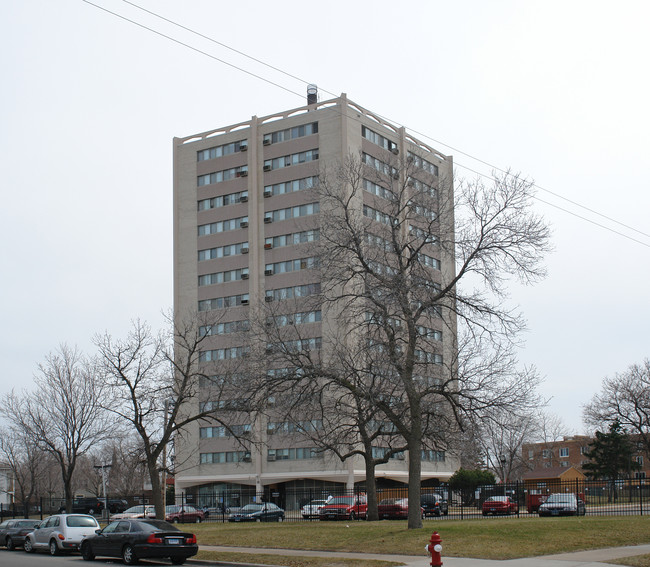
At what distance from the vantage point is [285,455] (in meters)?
72.1

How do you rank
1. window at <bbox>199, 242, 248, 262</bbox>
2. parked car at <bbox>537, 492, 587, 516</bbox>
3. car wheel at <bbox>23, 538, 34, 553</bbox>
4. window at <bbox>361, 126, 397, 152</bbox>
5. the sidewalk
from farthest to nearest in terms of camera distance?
window at <bbox>199, 242, 248, 262</bbox> → window at <bbox>361, 126, 397, 152</bbox> → parked car at <bbox>537, 492, 587, 516</bbox> → car wheel at <bbox>23, 538, 34, 553</bbox> → the sidewalk

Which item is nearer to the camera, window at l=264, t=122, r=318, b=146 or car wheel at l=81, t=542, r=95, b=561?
car wheel at l=81, t=542, r=95, b=561

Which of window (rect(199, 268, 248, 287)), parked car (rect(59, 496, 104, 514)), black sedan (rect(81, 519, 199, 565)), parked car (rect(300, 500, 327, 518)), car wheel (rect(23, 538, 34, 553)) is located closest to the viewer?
black sedan (rect(81, 519, 199, 565))

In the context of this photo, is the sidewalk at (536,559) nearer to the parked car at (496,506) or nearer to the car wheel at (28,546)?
the car wheel at (28,546)

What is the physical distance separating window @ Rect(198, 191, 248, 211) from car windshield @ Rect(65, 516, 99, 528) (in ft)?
166

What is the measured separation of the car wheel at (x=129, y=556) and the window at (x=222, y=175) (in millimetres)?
56951

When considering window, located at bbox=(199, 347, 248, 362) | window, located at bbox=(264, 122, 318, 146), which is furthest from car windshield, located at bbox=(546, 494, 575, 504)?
window, located at bbox=(264, 122, 318, 146)

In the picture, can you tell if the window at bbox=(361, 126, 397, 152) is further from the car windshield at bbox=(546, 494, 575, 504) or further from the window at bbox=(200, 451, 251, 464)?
the car windshield at bbox=(546, 494, 575, 504)

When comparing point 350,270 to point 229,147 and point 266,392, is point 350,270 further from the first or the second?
point 229,147

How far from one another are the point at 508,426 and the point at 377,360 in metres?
5.00

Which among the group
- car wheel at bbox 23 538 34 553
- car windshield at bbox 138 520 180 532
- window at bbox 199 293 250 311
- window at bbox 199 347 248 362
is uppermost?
window at bbox 199 293 250 311

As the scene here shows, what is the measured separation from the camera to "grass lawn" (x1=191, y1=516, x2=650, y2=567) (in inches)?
818

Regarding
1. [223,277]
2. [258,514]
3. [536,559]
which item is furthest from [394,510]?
[223,277]

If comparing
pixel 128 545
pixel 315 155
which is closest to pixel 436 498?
pixel 128 545
